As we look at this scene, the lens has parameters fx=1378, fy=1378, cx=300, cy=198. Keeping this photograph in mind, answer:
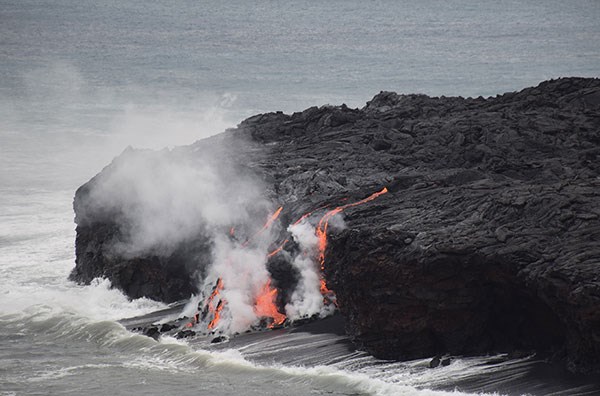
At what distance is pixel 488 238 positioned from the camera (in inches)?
1281

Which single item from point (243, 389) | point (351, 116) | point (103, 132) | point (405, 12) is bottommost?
point (243, 389)

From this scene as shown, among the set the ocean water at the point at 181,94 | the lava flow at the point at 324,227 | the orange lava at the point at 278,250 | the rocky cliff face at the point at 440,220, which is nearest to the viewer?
the rocky cliff face at the point at 440,220

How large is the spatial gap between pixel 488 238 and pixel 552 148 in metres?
9.63

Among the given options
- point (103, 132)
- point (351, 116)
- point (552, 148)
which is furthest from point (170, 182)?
point (103, 132)

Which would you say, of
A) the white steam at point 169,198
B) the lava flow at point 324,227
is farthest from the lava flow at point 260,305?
the white steam at point 169,198

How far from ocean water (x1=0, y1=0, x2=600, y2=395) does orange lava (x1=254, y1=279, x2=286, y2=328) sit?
1604mm

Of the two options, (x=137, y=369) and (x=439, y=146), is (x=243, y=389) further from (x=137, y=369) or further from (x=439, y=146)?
(x=439, y=146)

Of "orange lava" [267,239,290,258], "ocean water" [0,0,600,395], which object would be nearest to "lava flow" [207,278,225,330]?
"ocean water" [0,0,600,395]

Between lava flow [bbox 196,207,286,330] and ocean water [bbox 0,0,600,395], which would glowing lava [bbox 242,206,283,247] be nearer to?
lava flow [bbox 196,207,286,330]

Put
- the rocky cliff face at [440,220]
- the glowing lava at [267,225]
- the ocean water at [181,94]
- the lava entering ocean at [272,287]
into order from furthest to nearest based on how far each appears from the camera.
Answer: the glowing lava at [267,225]
the lava entering ocean at [272,287]
the ocean water at [181,94]
the rocky cliff face at [440,220]

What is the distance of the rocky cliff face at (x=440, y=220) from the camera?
32.0 metres

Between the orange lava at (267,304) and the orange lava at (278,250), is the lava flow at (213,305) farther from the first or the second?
the orange lava at (278,250)

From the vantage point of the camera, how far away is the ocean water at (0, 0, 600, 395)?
1377 inches

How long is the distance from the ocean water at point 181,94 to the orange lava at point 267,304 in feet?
5.26
